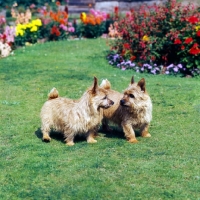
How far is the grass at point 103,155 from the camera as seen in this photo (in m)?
6.60

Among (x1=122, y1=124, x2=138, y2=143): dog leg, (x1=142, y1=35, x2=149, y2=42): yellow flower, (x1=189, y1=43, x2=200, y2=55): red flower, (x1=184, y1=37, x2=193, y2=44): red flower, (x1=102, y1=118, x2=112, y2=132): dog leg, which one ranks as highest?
(x1=184, y1=37, x2=193, y2=44): red flower

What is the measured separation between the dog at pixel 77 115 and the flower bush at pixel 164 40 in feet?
20.3

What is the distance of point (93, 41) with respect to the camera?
20375 millimetres

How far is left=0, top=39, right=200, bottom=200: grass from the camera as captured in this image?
6.60 metres

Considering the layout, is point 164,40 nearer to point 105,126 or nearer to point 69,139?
point 105,126

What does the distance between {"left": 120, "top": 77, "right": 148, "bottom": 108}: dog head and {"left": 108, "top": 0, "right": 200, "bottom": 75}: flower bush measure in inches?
227

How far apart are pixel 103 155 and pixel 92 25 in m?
14.3

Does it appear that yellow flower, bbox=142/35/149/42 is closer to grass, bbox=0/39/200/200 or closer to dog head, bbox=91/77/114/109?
grass, bbox=0/39/200/200

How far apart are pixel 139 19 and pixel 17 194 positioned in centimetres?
993

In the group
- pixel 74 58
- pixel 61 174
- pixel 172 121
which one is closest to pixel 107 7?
pixel 74 58

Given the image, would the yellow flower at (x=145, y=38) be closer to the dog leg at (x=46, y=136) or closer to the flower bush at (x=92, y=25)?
the dog leg at (x=46, y=136)

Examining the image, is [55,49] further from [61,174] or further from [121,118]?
[61,174]

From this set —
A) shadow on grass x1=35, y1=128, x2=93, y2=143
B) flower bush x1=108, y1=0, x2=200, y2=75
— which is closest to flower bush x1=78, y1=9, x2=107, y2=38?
flower bush x1=108, y1=0, x2=200, y2=75

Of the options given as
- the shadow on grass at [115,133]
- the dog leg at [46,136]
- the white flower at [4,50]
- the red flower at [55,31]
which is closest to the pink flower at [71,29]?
the red flower at [55,31]
